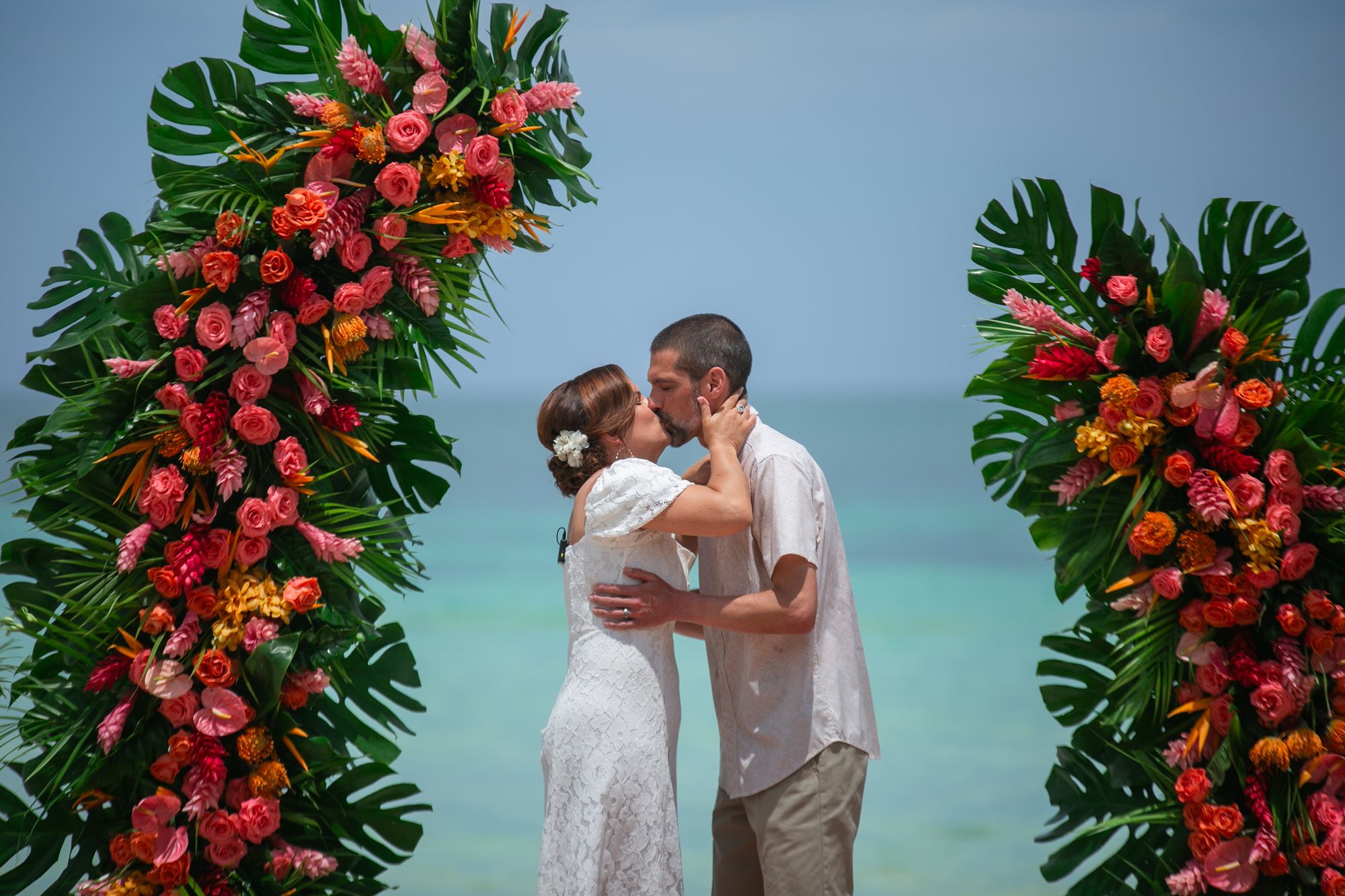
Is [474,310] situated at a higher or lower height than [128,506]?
higher

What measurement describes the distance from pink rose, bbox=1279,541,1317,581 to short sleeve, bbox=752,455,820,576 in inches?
42.4

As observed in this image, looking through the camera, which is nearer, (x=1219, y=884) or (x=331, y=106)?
(x=1219, y=884)

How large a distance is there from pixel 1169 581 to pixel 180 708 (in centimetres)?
236

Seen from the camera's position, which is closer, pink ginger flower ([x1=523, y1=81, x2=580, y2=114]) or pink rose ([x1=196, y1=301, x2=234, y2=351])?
pink rose ([x1=196, y1=301, x2=234, y2=351])

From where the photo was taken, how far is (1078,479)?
9.58 feet

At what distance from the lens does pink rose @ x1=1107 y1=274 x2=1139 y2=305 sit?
2826 mm

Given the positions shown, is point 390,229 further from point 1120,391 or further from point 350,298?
point 1120,391

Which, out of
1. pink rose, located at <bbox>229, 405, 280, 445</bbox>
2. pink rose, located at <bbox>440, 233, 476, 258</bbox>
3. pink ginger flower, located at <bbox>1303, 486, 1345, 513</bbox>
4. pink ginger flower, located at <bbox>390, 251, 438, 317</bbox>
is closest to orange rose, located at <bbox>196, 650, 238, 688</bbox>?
pink rose, located at <bbox>229, 405, 280, 445</bbox>

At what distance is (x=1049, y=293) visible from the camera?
307cm

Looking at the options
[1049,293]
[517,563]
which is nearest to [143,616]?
[1049,293]

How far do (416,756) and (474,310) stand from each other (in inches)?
183

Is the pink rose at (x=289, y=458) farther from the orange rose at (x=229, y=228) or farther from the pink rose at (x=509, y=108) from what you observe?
the pink rose at (x=509, y=108)

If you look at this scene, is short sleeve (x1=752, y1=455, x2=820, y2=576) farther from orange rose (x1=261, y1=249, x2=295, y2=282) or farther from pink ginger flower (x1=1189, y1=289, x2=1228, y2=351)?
orange rose (x1=261, y1=249, x2=295, y2=282)

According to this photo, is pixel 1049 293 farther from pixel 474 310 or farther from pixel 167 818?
pixel 167 818
